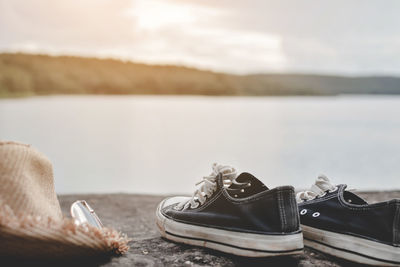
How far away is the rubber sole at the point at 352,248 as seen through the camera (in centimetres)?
194

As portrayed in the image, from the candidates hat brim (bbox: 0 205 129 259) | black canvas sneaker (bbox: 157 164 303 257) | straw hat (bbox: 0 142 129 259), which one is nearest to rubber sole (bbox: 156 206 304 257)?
black canvas sneaker (bbox: 157 164 303 257)

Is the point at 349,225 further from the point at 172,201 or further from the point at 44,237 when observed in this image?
the point at 44,237

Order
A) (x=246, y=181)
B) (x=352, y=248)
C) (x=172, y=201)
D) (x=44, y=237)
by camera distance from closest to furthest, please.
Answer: (x=44, y=237) → (x=352, y=248) → (x=246, y=181) → (x=172, y=201)

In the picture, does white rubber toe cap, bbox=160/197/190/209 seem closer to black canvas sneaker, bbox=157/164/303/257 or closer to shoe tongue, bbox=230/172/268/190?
black canvas sneaker, bbox=157/164/303/257


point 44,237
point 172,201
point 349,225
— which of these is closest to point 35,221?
point 44,237

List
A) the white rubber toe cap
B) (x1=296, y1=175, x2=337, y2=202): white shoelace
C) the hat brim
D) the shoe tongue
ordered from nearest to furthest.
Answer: the hat brim → the shoe tongue → (x1=296, y1=175, x2=337, y2=202): white shoelace → the white rubber toe cap

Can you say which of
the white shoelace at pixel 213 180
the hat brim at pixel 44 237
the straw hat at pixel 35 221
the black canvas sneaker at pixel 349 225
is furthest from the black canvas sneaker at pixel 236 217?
the hat brim at pixel 44 237

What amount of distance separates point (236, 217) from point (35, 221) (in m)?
0.91

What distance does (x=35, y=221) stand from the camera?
5.67ft

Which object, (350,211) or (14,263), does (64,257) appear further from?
(350,211)

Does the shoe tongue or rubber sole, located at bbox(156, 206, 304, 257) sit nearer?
rubber sole, located at bbox(156, 206, 304, 257)

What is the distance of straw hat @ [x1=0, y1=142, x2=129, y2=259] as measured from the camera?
1.71 meters

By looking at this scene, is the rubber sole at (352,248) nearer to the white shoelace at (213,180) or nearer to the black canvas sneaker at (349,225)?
the black canvas sneaker at (349,225)

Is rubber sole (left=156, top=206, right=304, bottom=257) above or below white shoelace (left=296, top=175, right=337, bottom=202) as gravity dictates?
below
